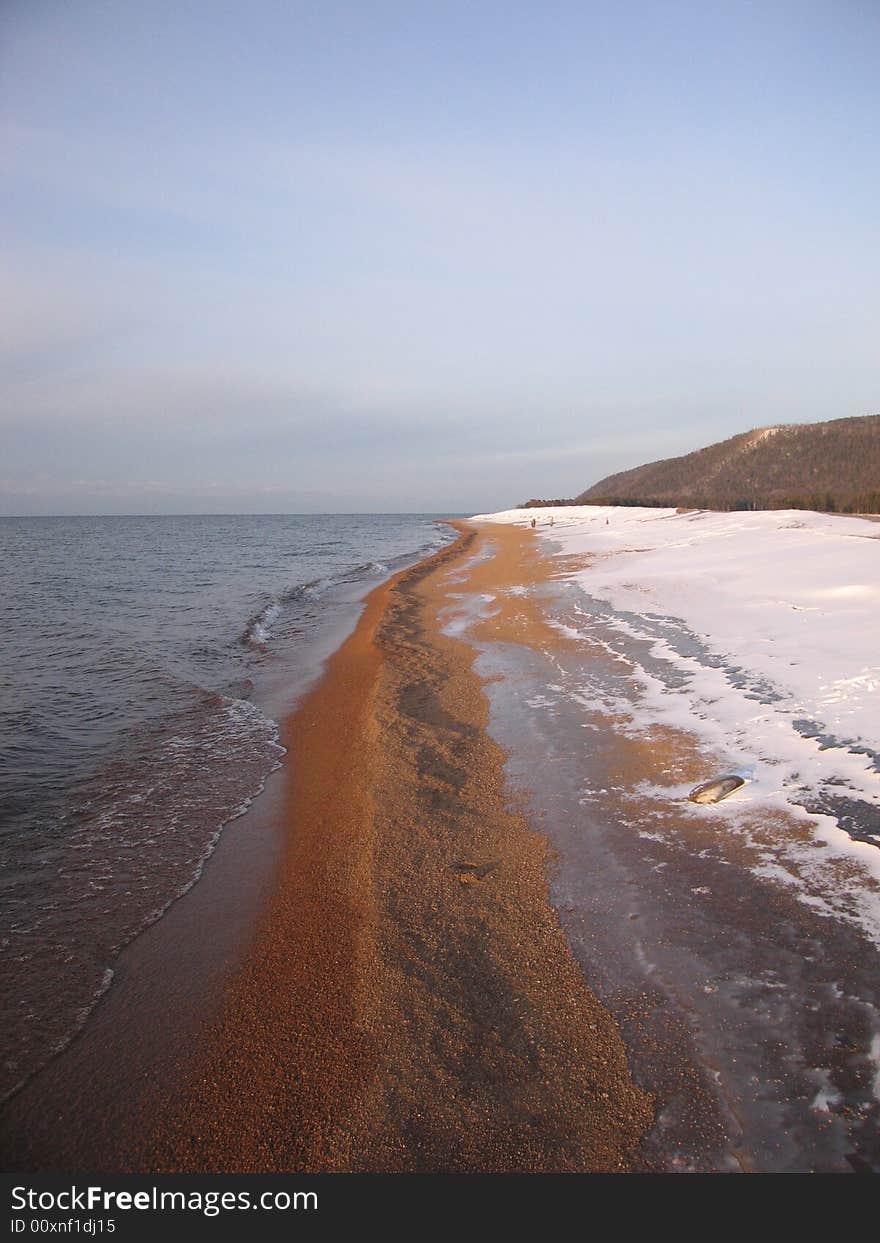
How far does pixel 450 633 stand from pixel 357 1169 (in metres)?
11.6

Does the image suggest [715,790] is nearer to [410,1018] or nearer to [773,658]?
[410,1018]

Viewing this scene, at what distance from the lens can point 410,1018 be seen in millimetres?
3426

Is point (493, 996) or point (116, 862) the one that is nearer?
point (493, 996)

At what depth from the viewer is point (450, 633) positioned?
13.9 meters

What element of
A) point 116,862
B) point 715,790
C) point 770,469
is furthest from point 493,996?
point 770,469

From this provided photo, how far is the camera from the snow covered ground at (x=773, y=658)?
547 cm

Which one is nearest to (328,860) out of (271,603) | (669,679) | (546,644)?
(669,679)

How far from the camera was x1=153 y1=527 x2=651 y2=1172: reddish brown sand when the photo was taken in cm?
271

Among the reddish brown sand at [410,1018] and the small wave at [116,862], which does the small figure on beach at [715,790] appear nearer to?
the reddish brown sand at [410,1018]

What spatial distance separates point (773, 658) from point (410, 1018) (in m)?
7.78

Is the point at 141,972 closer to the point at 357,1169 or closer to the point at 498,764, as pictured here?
the point at 357,1169

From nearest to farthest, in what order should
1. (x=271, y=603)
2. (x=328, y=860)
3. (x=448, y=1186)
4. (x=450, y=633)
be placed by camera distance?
(x=448, y=1186) → (x=328, y=860) → (x=450, y=633) → (x=271, y=603)

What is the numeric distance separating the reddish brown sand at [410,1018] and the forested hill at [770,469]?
53.1m

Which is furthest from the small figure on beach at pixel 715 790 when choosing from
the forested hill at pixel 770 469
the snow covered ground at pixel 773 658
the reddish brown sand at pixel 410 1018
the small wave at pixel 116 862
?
the forested hill at pixel 770 469
